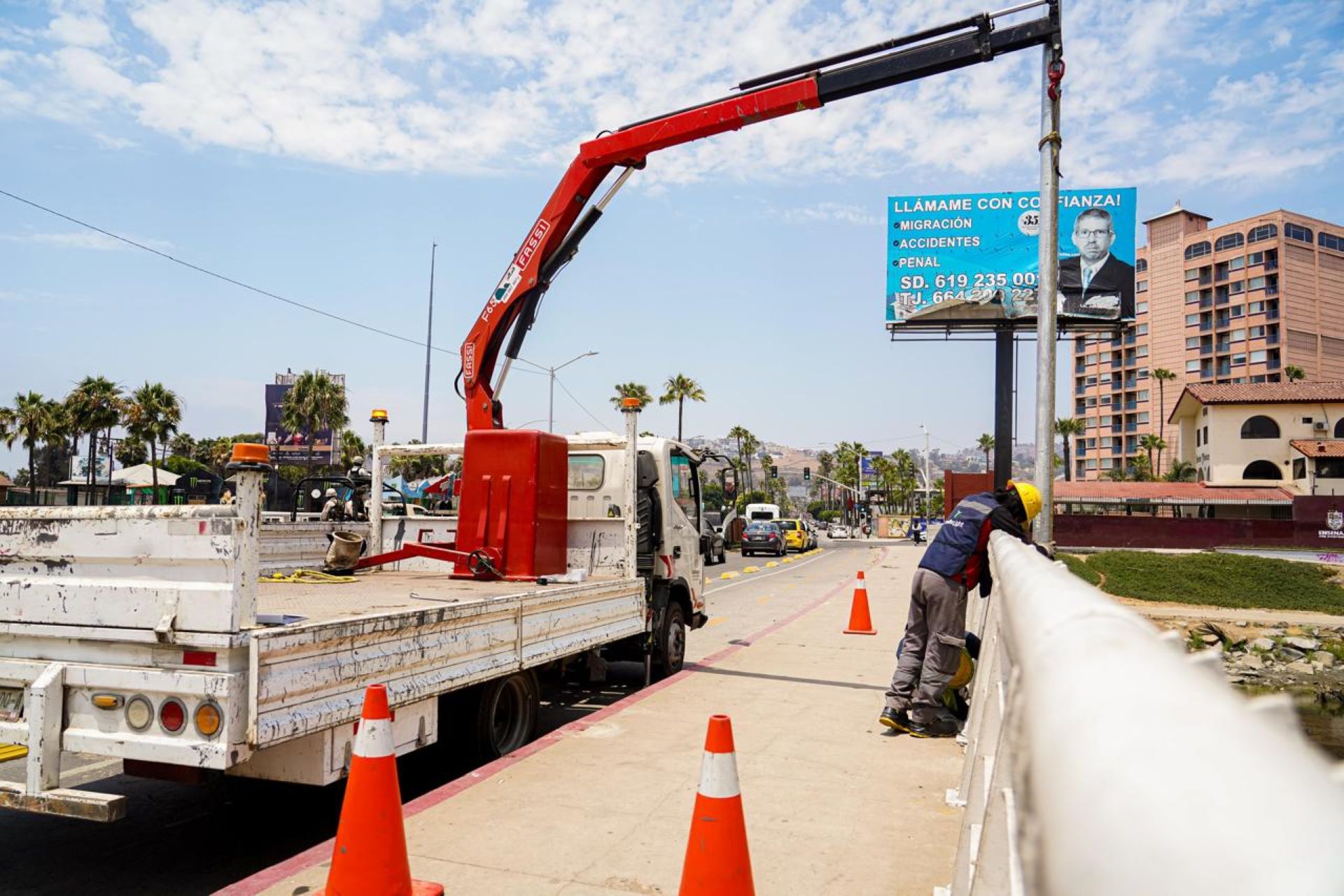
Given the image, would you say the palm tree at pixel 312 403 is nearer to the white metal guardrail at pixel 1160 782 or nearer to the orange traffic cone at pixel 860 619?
the orange traffic cone at pixel 860 619

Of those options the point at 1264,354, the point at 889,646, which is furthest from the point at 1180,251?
the point at 889,646

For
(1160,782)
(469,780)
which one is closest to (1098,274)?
→ (469,780)

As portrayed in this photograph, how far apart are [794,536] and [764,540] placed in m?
6.20

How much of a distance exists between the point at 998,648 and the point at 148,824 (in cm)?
471

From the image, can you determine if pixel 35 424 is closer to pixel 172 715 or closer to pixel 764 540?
pixel 764 540

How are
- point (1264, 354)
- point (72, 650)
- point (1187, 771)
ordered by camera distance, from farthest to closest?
point (1264, 354)
point (72, 650)
point (1187, 771)

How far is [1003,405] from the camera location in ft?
77.7

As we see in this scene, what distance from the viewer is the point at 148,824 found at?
5238 mm

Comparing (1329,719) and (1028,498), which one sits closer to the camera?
(1028,498)

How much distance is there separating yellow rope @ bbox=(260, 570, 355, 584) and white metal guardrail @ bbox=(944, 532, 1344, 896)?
701 cm

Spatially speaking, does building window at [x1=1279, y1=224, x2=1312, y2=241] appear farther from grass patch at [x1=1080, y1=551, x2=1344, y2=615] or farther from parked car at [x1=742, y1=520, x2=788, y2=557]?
grass patch at [x1=1080, y1=551, x2=1344, y2=615]

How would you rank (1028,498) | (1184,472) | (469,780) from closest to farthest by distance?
(469,780) → (1028,498) → (1184,472)

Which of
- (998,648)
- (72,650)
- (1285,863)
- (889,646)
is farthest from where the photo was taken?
(889,646)

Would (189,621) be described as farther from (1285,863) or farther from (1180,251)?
(1180,251)
